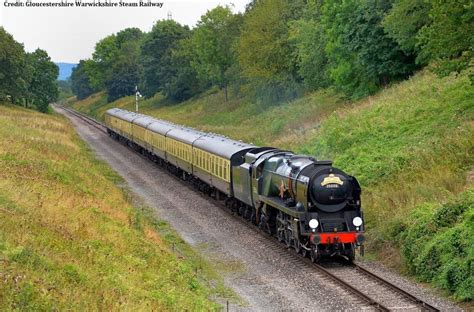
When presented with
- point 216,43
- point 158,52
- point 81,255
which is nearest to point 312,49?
point 216,43

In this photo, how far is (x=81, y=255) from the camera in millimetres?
15359

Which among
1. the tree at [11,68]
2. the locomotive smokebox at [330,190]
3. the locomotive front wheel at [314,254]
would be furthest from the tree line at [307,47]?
the tree at [11,68]

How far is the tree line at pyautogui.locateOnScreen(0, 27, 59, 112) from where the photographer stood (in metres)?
78.1

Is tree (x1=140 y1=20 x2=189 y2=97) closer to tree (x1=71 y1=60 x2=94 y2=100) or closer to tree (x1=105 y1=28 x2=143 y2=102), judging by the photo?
tree (x1=105 y1=28 x2=143 y2=102)

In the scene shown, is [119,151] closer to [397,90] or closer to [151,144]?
[151,144]

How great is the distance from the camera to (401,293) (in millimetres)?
16547

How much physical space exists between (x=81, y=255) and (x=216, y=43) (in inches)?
2918

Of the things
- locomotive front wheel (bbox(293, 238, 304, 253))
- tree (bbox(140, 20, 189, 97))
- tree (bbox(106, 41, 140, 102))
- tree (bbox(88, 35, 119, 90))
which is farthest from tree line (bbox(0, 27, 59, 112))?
Result: locomotive front wheel (bbox(293, 238, 304, 253))

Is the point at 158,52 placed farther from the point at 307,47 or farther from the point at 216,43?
the point at 307,47

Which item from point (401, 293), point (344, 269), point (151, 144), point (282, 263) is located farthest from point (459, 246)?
point (151, 144)

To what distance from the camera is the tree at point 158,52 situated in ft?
362

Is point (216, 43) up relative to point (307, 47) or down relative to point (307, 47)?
up

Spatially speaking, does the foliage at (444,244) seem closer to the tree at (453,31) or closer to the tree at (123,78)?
the tree at (453,31)

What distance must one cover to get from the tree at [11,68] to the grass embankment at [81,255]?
5516cm
